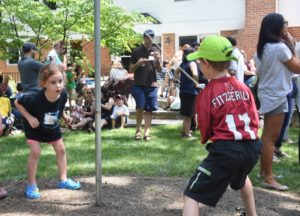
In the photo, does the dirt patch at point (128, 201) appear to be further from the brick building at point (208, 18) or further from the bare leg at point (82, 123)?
the brick building at point (208, 18)

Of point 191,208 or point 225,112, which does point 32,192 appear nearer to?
point 191,208

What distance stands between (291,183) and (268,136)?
2.23 feet

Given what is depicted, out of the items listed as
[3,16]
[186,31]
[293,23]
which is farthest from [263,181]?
[186,31]

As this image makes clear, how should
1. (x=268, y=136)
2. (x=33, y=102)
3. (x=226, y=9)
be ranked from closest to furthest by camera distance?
(x=33, y=102)
(x=268, y=136)
(x=226, y=9)

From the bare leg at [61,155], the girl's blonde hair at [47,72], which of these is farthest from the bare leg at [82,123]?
the girl's blonde hair at [47,72]

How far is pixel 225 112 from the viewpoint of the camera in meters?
3.08

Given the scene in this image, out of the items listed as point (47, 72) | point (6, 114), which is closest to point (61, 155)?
point (47, 72)

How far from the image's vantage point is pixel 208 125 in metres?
3.14

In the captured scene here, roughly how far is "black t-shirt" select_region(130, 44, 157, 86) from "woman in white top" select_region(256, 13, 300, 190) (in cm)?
327

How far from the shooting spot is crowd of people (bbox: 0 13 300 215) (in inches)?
122

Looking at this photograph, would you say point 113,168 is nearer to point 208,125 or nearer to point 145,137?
point 145,137

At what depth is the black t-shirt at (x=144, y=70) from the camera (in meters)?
7.93

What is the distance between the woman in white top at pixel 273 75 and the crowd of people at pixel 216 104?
0.03 ft

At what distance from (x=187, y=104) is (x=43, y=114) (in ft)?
13.3
